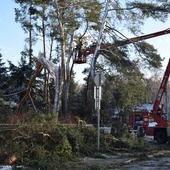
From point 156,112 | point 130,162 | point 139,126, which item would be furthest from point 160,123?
point 130,162

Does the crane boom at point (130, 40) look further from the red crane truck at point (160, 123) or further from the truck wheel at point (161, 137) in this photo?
the truck wheel at point (161, 137)

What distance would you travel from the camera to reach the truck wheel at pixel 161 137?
71.4ft

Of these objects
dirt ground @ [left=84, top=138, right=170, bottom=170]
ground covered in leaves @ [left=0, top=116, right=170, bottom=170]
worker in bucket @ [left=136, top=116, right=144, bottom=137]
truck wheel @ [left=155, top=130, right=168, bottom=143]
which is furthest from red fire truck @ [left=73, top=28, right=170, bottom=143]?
dirt ground @ [left=84, top=138, right=170, bottom=170]

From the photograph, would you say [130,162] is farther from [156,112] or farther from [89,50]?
[89,50]

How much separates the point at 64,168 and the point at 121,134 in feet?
21.5

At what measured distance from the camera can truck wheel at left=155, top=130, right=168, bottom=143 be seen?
21775mm

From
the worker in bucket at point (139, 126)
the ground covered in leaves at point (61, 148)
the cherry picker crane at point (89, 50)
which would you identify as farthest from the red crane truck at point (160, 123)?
the ground covered in leaves at point (61, 148)

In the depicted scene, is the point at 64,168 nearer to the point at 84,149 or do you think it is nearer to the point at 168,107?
the point at 84,149

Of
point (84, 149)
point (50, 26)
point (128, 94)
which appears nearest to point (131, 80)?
point (128, 94)

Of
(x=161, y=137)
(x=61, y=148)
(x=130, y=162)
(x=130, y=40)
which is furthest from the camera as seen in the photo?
(x=130, y=40)

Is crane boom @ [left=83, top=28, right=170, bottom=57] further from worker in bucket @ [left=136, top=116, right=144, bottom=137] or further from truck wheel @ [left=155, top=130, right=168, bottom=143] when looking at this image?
truck wheel @ [left=155, top=130, right=168, bottom=143]

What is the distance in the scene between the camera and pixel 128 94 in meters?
39.7

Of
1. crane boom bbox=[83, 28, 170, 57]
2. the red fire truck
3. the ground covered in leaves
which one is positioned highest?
crane boom bbox=[83, 28, 170, 57]

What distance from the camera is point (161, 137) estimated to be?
2203 cm
